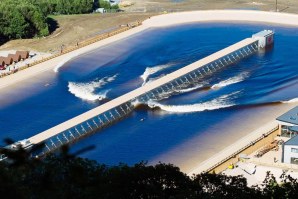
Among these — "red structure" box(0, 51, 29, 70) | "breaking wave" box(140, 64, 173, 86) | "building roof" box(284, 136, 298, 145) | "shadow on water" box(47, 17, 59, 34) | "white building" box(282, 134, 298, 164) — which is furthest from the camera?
"shadow on water" box(47, 17, 59, 34)

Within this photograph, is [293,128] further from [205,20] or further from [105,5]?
[105,5]

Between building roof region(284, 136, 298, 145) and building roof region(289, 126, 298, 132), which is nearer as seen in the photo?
building roof region(284, 136, 298, 145)

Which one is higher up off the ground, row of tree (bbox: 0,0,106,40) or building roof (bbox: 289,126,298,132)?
row of tree (bbox: 0,0,106,40)

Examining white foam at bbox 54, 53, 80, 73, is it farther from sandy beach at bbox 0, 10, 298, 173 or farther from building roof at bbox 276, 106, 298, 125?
building roof at bbox 276, 106, 298, 125

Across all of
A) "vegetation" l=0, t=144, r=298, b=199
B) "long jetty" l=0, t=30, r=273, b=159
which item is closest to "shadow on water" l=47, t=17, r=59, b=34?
"long jetty" l=0, t=30, r=273, b=159

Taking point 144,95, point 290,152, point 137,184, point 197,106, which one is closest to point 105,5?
point 144,95

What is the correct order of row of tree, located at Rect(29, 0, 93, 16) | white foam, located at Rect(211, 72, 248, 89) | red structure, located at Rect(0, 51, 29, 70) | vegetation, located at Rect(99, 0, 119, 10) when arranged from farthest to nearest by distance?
1. vegetation, located at Rect(99, 0, 119, 10)
2. row of tree, located at Rect(29, 0, 93, 16)
3. red structure, located at Rect(0, 51, 29, 70)
4. white foam, located at Rect(211, 72, 248, 89)

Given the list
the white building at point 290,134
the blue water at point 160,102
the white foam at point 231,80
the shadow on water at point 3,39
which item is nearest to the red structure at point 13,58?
the blue water at point 160,102
